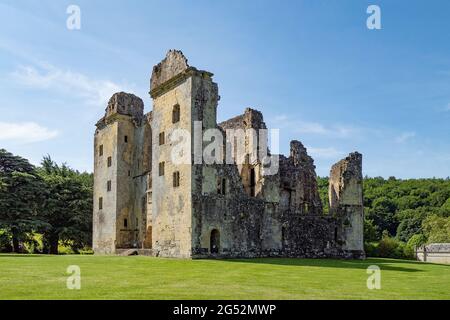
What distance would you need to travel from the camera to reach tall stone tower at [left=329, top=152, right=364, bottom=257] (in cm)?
3944

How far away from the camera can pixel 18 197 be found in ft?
139

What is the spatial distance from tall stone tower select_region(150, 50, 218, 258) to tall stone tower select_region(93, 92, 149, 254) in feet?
24.6

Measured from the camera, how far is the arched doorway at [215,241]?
1225 inches

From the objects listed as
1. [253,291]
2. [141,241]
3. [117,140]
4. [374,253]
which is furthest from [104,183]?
[253,291]

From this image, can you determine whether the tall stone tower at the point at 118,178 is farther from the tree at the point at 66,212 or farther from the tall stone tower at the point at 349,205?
the tall stone tower at the point at 349,205

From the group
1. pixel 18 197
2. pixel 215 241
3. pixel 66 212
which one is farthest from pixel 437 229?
pixel 18 197

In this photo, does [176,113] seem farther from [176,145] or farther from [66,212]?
[66,212]

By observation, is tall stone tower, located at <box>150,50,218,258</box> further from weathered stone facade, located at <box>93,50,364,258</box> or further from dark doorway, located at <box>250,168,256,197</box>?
dark doorway, located at <box>250,168,256,197</box>

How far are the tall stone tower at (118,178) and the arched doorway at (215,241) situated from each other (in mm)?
10699

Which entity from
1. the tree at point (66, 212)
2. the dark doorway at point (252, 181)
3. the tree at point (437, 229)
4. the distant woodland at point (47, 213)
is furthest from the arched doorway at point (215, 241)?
the tree at point (437, 229)

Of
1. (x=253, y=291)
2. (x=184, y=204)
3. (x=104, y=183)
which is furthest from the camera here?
(x=104, y=183)
